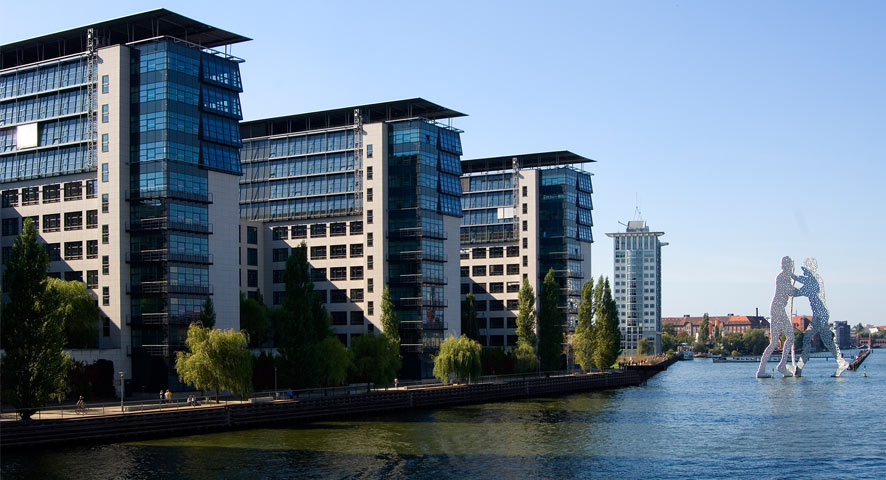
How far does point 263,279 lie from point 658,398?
65.9 m

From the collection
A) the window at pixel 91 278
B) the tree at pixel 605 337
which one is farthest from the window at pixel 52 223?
the tree at pixel 605 337

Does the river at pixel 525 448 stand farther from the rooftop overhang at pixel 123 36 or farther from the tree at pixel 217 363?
the rooftop overhang at pixel 123 36

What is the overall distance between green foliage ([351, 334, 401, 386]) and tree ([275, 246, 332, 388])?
42.0 ft

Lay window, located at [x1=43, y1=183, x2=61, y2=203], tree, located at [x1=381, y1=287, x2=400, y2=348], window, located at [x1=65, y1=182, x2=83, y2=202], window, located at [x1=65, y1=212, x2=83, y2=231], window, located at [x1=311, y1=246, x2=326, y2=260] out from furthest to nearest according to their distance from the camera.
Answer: window, located at [x1=311, y1=246, x2=326, y2=260], tree, located at [x1=381, y1=287, x2=400, y2=348], window, located at [x1=43, y1=183, x2=61, y2=203], window, located at [x1=65, y1=182, x2=83, y2=202], window, located at [x1=65, y1=212, x2=83, y2=231]

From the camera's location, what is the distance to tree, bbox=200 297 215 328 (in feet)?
365

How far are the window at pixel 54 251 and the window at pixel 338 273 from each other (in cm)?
4836

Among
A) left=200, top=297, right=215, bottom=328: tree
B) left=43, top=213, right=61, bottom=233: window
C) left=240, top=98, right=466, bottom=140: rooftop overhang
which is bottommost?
left=200, top=297, right=215, bottom=328: tree

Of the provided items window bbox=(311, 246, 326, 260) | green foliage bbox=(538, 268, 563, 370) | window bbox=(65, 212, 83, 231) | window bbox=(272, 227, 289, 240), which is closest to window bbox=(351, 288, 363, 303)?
window bbox=(311, 246, 326, 260)

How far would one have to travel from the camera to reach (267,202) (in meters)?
165

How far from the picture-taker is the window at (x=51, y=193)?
121 meters

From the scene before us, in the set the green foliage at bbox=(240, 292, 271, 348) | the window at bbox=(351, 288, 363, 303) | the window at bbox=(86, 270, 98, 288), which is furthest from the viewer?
the window at bbox=(351, 288, 363, 303)

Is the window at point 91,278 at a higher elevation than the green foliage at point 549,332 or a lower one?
higher

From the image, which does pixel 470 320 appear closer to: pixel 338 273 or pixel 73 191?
pixel 338 273

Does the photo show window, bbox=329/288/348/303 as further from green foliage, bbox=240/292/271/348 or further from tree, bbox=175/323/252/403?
tree, bbox=175/323/252/403
